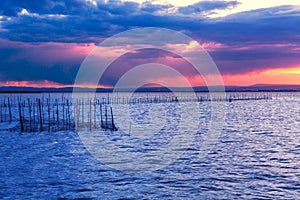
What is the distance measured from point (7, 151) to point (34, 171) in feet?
25.0

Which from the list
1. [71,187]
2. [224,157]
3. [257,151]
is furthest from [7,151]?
[257,151]

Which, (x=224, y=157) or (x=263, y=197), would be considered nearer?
(x=263, y=197)

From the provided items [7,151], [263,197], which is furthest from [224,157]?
[7,151]

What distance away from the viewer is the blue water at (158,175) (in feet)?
51.0

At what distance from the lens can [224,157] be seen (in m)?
24.0

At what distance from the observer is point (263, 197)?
15.0 m

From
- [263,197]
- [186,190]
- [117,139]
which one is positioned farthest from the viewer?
[117,139]

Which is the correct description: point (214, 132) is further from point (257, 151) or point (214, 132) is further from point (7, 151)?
point (7, 151)

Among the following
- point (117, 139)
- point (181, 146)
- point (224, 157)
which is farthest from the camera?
point (117, 139)

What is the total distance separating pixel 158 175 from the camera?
1881 centimetres

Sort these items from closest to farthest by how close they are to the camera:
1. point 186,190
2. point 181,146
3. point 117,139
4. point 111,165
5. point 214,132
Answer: point 186,190 → point 111,165 → point 181,146 → point 117,139 → point 214,132

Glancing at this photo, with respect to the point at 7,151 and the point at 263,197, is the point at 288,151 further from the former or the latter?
the point at 7,151

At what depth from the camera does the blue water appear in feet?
51.0

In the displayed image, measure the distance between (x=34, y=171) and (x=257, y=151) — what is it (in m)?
15.4
